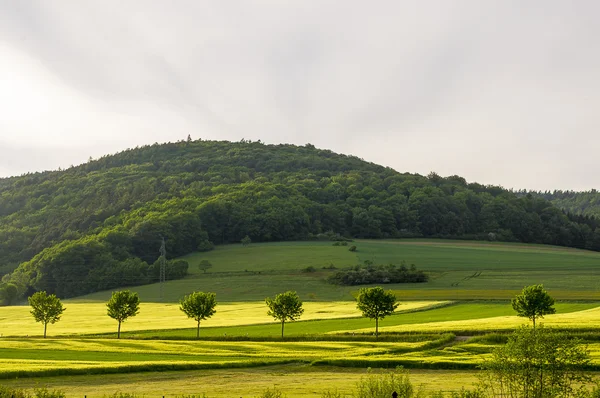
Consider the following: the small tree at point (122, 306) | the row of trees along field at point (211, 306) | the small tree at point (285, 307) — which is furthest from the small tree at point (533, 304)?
the small tree at point (122, 306)

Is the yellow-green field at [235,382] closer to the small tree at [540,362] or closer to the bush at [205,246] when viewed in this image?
the small tree at [540,362]

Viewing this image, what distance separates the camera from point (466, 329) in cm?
6050

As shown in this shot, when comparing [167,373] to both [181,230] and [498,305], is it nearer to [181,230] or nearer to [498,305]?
[498,305]

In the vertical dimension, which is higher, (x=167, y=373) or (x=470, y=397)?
(x=470, y=397)

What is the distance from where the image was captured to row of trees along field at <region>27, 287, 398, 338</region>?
234 ft

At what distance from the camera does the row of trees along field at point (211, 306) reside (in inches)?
2810

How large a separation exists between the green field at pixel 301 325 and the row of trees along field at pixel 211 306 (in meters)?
1.94

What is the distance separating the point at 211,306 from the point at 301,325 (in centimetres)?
1178

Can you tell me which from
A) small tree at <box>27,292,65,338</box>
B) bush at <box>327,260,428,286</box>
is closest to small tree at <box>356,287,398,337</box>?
small tree at <box>27,292,65,338</box>

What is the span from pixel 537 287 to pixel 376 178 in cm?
13279

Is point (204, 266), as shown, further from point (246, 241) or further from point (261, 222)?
point (261, 222)

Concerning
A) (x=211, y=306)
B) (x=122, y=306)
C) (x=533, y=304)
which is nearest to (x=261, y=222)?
(x=122, y=306)

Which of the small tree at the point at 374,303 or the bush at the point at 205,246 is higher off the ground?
the bush at the point at 205,246

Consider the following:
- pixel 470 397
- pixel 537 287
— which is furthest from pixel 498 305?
pixel 470 397
